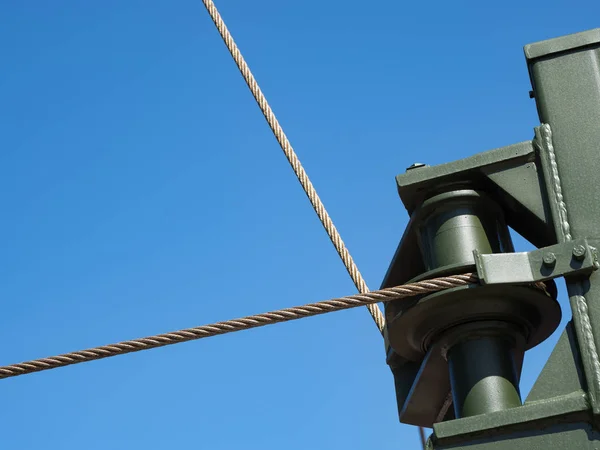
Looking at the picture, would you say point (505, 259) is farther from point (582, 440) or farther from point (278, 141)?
point (278, 141)

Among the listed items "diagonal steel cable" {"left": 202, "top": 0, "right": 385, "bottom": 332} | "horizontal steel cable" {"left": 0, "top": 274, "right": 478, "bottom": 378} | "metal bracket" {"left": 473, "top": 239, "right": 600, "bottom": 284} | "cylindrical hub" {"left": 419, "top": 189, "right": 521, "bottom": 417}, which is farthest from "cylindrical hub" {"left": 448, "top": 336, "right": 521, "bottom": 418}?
"diagonal steel cable" {"left": 202, "top": 0, "right": 385, "bottom": 332}

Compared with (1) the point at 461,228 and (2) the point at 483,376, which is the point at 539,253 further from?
(2) the point at 483,376

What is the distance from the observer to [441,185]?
313 cm

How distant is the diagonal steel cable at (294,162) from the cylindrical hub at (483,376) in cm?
78

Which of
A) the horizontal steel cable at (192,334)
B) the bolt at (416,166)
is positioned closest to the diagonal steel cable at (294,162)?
the horizontal steel cable at (192,334)

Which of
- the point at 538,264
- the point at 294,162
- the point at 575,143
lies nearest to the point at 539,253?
the point at 538,264

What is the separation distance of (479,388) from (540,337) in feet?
1.39

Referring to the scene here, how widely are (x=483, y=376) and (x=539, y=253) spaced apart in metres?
0.41

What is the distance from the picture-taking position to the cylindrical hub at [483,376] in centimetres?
Result: 282

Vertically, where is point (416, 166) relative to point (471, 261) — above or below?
above

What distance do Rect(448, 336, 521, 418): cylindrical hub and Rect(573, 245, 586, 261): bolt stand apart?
38 centimetres

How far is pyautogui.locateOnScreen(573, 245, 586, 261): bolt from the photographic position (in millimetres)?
2771

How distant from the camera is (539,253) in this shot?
2869 mm

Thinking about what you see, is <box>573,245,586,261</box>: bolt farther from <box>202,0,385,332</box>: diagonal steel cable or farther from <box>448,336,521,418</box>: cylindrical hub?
<box>202,0,385,332</box>: diagonal steel cable
